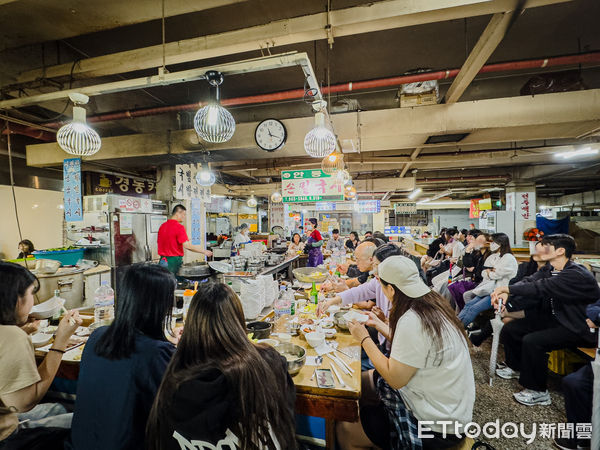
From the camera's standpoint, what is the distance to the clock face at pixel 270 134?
5.05 metres

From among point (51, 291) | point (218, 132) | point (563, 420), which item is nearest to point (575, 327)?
point (563, 420)

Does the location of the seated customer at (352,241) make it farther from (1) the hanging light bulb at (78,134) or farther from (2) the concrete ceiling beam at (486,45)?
(1) the hanging light bulb at (78,134)

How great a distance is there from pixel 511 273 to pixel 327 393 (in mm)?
4274

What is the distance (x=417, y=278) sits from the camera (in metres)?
1.78

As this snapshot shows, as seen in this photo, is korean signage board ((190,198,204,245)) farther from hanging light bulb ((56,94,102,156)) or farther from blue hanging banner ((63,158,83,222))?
hanging light bulb ((56,94,102,156))

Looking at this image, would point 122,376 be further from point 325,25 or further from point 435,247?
point 435,247

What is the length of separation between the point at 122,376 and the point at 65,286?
537 centimetres

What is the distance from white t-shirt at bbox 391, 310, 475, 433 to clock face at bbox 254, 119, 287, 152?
4.19m

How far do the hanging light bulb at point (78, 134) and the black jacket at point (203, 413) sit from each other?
3073 mm

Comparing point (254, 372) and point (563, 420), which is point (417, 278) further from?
point (563, 420)

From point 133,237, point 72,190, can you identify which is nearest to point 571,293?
point 133,237

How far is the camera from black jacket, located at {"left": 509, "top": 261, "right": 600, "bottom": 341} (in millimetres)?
2912

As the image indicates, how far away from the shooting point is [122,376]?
136 cm

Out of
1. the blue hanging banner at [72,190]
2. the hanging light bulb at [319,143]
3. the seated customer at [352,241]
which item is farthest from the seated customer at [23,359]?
the seated customer at [352,241]
